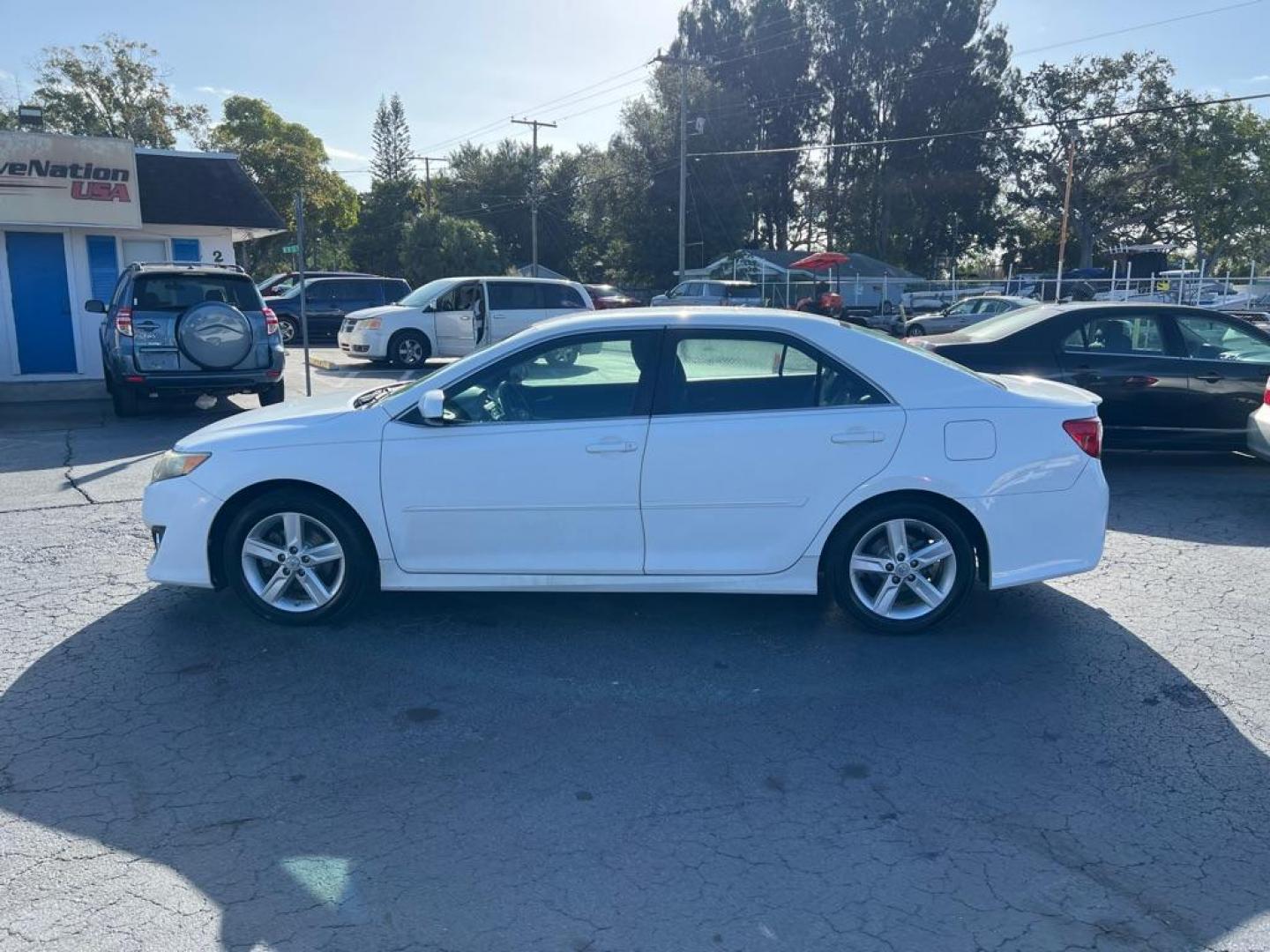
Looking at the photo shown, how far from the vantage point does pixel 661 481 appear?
4.75 metres

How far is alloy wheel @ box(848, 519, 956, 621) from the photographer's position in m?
4.85

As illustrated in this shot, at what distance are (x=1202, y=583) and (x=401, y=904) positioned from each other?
5.11 metres

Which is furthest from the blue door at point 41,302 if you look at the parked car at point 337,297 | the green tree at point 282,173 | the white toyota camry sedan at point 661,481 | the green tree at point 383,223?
the green tree at point 383,223

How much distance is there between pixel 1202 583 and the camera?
19.3 feet

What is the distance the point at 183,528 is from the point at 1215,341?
862 cm

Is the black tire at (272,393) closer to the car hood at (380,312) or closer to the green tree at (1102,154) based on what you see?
the car hood at (380,312)

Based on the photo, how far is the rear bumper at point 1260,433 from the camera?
7801 millimetres

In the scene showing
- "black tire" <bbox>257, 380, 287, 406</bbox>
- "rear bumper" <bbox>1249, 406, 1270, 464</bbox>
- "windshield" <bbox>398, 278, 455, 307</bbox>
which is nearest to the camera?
"rear bumper" <bbox>1249, 406, 1270, 464</bbox>

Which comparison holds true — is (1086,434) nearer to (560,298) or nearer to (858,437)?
(858,437)

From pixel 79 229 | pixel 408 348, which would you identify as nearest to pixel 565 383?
pixel 79 229

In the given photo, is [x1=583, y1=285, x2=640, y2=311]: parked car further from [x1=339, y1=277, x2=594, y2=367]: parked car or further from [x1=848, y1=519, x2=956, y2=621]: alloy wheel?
[x1=848, y1=519, x2=956, y2=621]: alloy wheel

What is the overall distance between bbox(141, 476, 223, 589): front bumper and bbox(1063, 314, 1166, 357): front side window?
7.29 m

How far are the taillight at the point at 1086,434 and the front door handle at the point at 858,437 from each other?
0.97 m

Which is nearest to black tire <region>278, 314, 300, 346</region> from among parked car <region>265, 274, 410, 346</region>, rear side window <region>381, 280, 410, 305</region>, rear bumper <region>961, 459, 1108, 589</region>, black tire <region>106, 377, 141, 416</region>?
parked car <region>265, 274, 410, 346</region>
